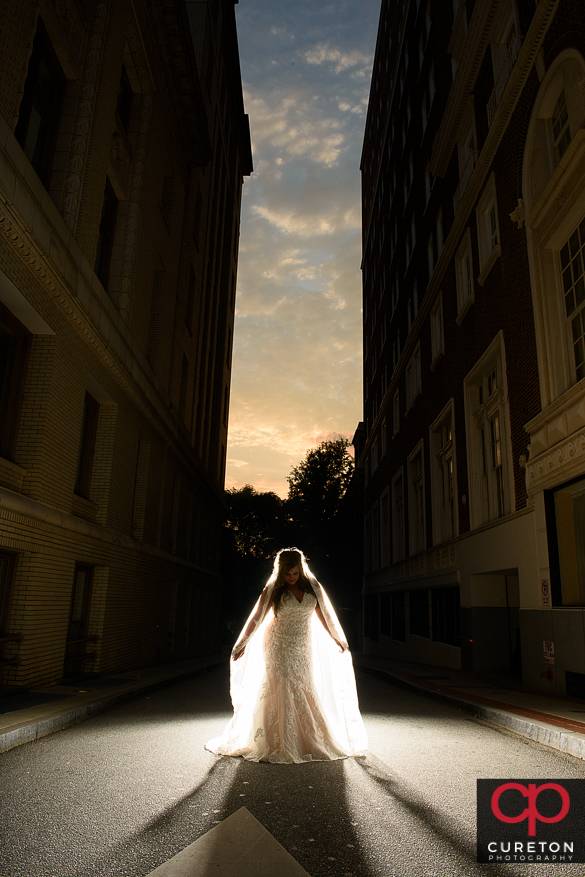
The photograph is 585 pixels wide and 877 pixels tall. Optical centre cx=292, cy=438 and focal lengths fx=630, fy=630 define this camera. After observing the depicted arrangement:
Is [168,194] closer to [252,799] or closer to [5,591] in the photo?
[5,591]

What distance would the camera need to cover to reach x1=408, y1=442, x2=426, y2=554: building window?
23.9 meters

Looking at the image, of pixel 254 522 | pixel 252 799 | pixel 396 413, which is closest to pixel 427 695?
pixel 252 799

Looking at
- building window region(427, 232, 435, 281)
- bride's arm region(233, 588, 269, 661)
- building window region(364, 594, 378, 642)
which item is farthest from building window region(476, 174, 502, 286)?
building window region(364, 594, 378, 642)

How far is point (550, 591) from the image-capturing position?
11.2 m

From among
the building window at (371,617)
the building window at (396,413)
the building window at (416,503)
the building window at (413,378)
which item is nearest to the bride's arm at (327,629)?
the building window at (416,503)

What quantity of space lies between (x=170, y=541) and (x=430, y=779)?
1695 cm

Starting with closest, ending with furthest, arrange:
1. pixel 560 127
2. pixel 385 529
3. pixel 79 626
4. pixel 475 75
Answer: pixel 560 127, pixel 79 626, pixel 475 75, pixel 385 529

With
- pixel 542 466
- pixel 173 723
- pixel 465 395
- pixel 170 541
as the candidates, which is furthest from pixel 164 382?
pixel 173 723

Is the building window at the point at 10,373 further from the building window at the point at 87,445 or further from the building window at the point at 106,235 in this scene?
the building window at the point at 106,235

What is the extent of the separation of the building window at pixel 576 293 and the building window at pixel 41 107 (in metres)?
9.65

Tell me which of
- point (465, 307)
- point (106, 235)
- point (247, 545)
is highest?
point (106, 235)

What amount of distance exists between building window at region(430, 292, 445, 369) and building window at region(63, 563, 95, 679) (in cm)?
1331

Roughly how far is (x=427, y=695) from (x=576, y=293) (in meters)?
7.71

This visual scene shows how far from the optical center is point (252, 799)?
4.37 m
